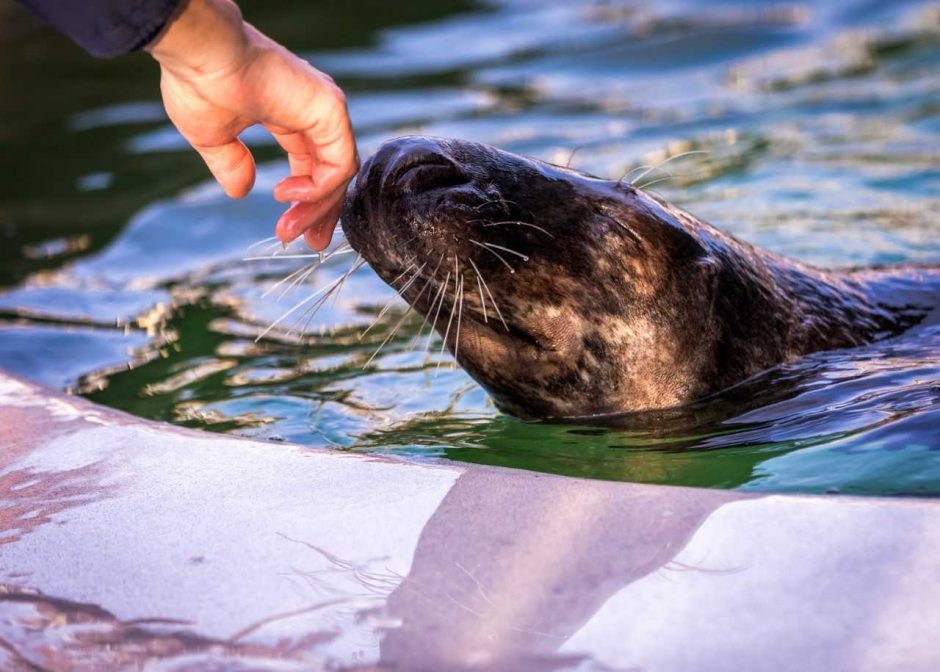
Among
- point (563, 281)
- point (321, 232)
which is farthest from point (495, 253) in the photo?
point (321, 232)

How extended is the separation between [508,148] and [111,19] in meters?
5.13

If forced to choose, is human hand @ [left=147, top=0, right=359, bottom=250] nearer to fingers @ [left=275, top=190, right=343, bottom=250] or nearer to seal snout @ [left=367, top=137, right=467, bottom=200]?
fingers @ [left=275, top=190, right=343, bottom=250]

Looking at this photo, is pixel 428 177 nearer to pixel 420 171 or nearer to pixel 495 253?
pixel 420 171

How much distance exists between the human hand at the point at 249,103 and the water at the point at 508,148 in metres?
0.96

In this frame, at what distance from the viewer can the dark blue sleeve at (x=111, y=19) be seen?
243 centimetres

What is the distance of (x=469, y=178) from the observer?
3.36m

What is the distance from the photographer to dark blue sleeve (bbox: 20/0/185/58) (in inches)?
95.5

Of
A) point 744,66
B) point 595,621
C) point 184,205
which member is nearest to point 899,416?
point 595,621

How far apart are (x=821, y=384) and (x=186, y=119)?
1885 millimetres

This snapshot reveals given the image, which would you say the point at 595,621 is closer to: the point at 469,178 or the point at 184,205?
the point at 469,178

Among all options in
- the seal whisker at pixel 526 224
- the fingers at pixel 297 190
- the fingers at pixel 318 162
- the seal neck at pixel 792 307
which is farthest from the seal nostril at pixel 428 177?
the seal neck at pixel 792 307

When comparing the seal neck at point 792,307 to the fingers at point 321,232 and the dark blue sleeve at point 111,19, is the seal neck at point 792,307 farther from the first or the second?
the dark blue sleeve at point 111,19

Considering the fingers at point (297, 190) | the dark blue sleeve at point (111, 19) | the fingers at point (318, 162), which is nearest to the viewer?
the dark blue sleeve at point (111, 19)

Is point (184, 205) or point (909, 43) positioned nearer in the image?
point (184, 205)
